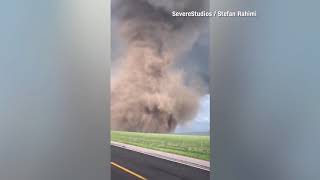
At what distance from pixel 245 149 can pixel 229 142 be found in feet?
0.39

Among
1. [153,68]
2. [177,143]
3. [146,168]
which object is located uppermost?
[153,68]

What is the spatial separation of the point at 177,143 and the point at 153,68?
21.0 inches

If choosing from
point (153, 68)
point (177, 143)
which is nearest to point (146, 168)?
point (177, 143)

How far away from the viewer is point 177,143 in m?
2.66

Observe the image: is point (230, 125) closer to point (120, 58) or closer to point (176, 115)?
point (176, 115)

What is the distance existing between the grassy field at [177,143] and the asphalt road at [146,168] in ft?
0.26

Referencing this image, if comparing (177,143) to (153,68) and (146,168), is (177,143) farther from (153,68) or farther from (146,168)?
(153,68)

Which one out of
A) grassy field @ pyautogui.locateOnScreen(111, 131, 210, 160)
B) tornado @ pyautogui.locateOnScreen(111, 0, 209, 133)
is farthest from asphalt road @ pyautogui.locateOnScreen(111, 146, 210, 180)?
tornado @ pyautogui.locateOnScreen(111, 0, 209, 133)

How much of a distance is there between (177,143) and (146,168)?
268 mm

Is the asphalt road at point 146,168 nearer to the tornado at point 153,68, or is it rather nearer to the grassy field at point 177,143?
the grassy field at point 177,143

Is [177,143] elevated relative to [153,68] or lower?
lower

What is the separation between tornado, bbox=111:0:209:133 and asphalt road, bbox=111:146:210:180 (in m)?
0.18

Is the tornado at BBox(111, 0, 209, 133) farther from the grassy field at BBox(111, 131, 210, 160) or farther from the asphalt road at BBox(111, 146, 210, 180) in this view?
the asphalt road at BBox(111, 146, 210, 180)

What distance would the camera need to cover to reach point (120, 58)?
263 cm
